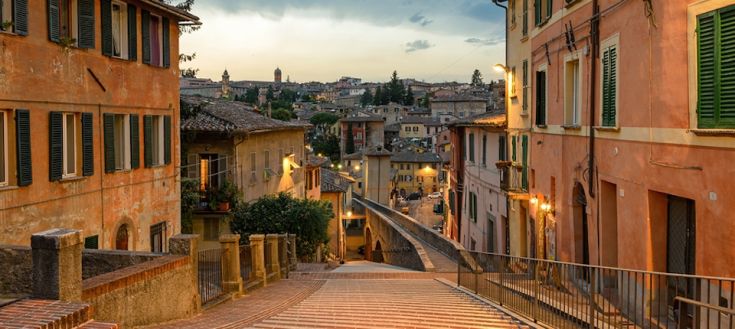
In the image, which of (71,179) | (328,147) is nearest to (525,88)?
(71,179)

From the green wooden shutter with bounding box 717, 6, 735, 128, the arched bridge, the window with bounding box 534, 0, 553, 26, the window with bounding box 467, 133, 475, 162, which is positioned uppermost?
the window with bounding box 534, 0, 553, 26

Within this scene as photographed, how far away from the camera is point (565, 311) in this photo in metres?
9.60

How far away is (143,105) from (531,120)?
36.5 ft

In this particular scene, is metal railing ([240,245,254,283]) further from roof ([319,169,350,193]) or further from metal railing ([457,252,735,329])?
roof ([319,169,350,193])

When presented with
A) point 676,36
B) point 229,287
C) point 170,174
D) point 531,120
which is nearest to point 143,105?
point 170,174

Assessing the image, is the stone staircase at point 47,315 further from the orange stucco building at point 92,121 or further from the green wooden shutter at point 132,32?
the green wooden shutter at point 132,32

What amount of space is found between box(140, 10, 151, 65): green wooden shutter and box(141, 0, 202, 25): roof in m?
0.34

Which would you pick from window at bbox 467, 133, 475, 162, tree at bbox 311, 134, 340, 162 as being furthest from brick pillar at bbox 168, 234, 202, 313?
tree at bbox 311, 134, 340, 162

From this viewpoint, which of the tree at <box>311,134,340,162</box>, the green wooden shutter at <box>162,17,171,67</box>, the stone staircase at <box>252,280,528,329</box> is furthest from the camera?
the tree at <box>311,134,340,162</box>

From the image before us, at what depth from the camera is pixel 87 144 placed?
1551 centimetres

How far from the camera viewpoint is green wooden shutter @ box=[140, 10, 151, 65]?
17.8 m

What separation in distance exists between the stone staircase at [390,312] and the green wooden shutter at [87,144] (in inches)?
235

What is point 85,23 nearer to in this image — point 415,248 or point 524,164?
point 524,164

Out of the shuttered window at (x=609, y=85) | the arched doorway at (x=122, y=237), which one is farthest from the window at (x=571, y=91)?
the arched doorway at (x=122, y=237)
